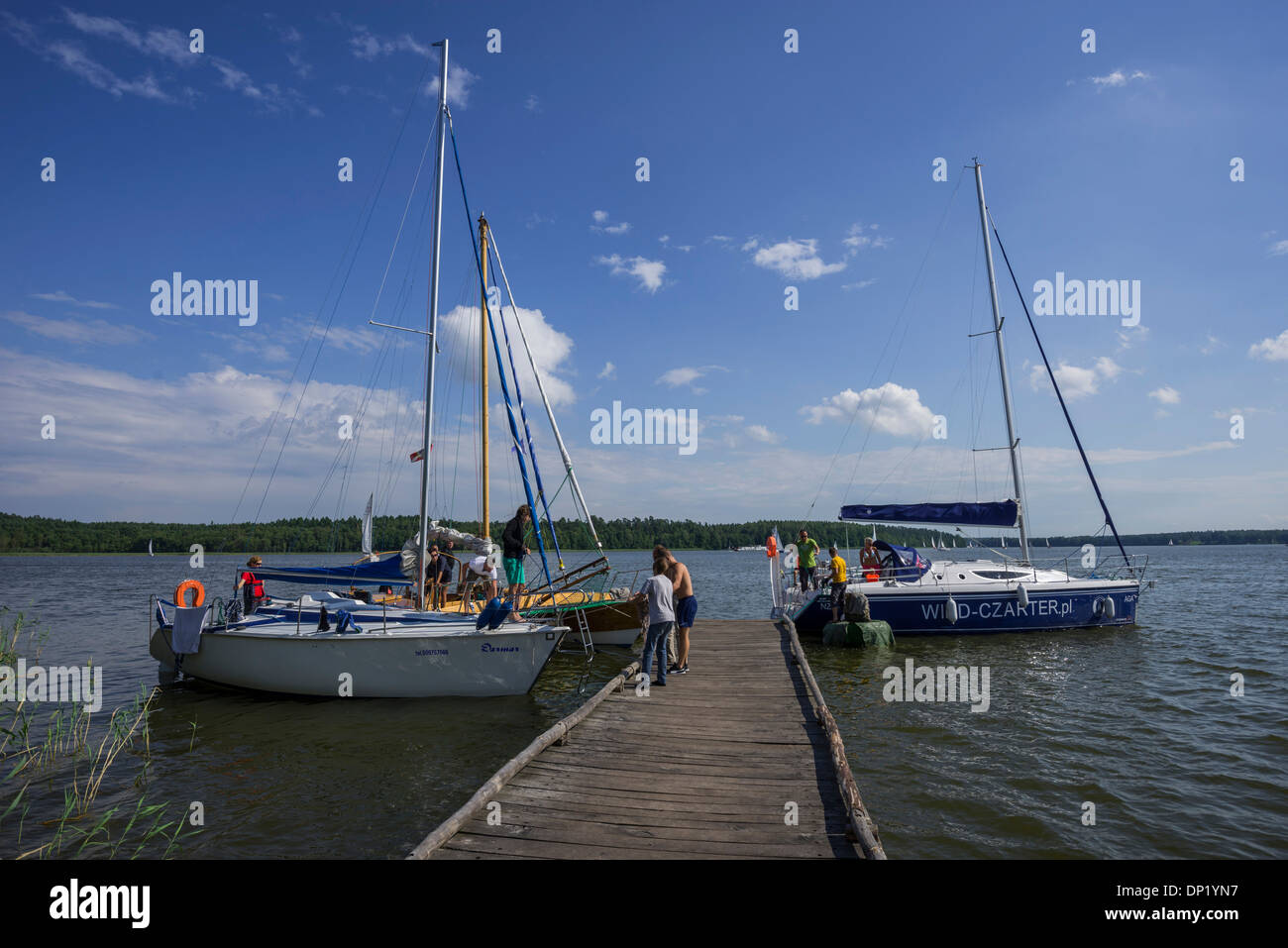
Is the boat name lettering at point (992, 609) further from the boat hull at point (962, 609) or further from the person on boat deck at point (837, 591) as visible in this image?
the person on boat deck at point (837, 591)

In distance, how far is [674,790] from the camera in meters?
6.29

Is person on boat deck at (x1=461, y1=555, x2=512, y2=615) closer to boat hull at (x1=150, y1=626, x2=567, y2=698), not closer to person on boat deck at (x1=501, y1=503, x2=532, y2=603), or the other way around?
person on boat deck at (x1=501, y1=503, x2=532, y2=603)

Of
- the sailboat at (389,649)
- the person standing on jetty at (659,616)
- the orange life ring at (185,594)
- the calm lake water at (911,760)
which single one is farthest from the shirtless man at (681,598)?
the orange life ring at (185,594)

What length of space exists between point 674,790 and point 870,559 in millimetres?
17131

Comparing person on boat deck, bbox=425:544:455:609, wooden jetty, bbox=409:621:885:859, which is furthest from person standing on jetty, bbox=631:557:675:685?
Answer: person on boat deck, bbox=425:544:455:609

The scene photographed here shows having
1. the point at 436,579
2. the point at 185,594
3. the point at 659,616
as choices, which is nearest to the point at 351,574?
the point at 436,579

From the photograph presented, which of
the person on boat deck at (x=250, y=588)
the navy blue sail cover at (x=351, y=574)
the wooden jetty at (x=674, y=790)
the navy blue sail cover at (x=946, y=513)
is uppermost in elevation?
the navy blue sail cover at (x=946, y=513)

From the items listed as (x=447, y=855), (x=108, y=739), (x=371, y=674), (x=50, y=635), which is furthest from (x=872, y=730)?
(x=50, y=635)

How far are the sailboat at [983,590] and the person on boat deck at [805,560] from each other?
787 millimetres

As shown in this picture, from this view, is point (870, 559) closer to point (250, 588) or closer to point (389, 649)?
point (389, 649)

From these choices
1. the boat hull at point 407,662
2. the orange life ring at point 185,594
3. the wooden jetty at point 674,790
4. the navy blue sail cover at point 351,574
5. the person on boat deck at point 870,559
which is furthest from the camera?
the person on boat deck at point 870,559

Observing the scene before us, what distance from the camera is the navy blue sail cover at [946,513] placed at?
21.6 metres

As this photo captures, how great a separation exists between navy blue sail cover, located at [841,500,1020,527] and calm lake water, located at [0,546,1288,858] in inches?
209

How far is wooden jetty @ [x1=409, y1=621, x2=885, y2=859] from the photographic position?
5.03m
